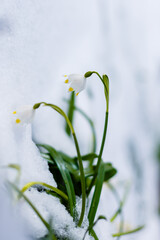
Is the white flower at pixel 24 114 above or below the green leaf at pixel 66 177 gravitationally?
above

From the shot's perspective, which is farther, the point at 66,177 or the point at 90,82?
the point at 90,82

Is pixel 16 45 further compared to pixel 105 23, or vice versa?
pixel 105 23

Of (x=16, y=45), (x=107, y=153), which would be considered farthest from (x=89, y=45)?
(x=16, y=45)

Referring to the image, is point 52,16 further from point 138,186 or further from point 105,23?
point 138,186

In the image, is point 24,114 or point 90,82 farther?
point 90,82

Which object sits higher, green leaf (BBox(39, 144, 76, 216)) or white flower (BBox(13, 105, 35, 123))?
white flower (BBox(13, 105, 35, 123))

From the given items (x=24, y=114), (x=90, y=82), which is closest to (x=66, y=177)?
(x=24, y=114)

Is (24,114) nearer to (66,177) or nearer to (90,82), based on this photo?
(66,177)

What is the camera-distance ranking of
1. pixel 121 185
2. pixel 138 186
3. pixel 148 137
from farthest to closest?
pixel 148 137, pixel 138 186, pixel 121 185
